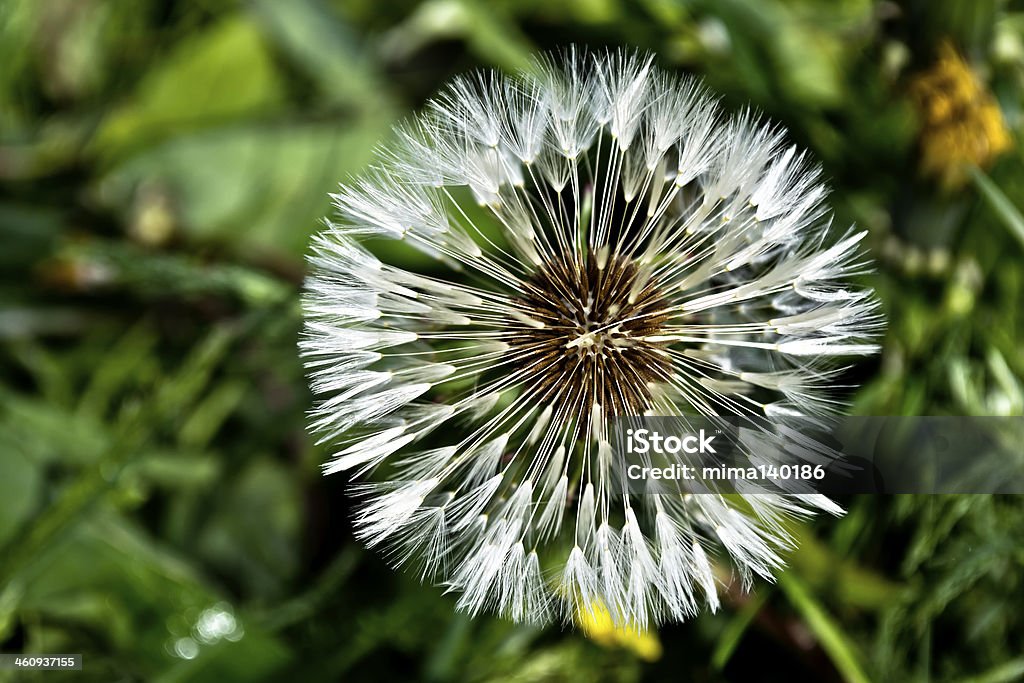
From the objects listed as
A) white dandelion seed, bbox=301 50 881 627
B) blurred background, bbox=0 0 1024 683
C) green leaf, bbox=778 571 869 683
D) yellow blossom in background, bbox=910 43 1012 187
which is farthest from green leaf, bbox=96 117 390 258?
green leaf, bbox=778 571 869 683

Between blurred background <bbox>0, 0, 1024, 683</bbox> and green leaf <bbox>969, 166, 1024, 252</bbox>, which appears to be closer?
green leaf <bbox>969, 166, 1024, 252</bbox>

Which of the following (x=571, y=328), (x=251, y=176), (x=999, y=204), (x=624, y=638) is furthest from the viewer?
(x=251, y=176)

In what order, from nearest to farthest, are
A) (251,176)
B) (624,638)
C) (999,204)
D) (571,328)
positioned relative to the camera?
(571,328), (999,204), (624,638), (251,176)

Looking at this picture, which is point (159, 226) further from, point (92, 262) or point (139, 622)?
point (139, 622)

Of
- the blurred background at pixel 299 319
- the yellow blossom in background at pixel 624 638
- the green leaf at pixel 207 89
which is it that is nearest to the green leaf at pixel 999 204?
the blurred background at pixel 299 319

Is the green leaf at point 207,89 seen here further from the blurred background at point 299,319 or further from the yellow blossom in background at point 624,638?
the yellow blossom in background at point 624,638

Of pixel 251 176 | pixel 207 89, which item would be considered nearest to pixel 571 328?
pixel 251 176

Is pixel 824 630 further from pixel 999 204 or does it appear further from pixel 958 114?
pixel 958 114

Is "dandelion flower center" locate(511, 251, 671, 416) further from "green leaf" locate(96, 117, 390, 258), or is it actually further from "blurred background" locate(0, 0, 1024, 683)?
"green leaf" locate(96, 117, 390, 258)
